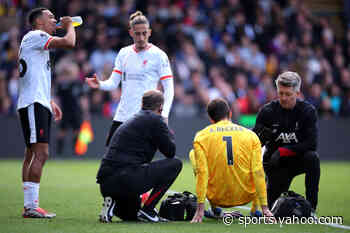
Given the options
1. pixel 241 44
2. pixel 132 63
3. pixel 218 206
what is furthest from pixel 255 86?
pixel 218 206

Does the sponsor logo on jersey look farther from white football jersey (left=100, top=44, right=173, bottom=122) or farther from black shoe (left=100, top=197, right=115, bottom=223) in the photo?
black shoe (left=100, top=197, right=115, bottom=223)

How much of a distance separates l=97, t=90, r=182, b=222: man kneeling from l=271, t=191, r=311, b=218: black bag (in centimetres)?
120

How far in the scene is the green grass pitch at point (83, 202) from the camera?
6480mm

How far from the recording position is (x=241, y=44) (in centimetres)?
2081

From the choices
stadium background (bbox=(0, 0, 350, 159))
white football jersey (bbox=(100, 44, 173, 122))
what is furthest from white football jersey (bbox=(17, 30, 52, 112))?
stadium background (bbox=(0, 0, 350, 159))

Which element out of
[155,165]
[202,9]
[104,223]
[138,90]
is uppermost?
[202,9]

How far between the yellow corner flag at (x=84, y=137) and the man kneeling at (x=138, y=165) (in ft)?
35.4

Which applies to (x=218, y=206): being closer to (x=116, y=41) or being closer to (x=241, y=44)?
(x=116, y=41)

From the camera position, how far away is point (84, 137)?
17828mm

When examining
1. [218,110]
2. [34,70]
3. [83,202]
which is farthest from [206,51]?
[218,110]

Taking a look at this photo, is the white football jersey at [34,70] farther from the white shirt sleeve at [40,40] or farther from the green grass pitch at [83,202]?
the green grass pitch at [83,202]

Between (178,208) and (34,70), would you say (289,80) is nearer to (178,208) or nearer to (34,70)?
(178,208)

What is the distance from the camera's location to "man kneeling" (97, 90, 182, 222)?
271 inches

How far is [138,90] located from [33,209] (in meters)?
2.15
